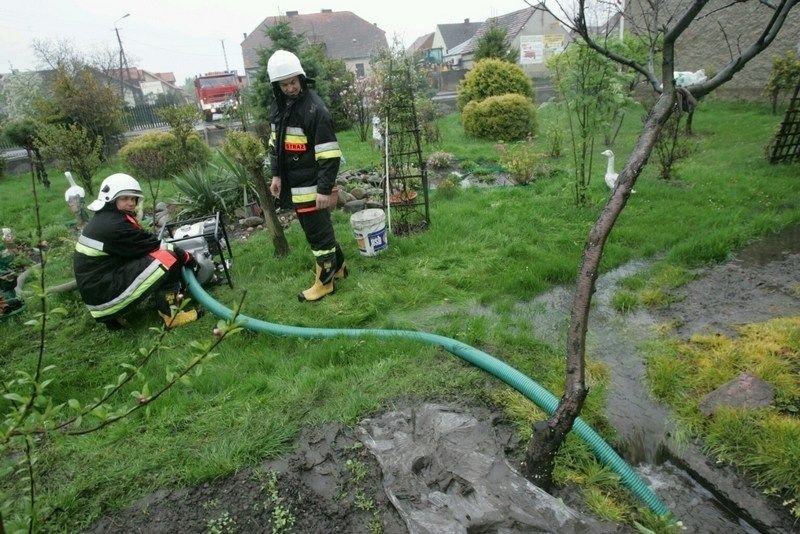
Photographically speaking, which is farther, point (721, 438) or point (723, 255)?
point (723, 255)

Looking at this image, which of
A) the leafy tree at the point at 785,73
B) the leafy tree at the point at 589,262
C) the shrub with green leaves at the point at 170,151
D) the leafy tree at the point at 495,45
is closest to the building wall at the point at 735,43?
the leafy tree at the point at 785,73

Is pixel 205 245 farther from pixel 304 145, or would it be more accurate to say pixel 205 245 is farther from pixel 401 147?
pixel 401 147

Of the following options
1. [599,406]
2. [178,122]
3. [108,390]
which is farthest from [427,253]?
[178,122]

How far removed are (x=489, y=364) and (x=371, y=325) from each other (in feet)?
4.21

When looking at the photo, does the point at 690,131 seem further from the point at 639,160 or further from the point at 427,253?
the point at 639,160

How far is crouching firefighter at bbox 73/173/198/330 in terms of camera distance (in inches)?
154

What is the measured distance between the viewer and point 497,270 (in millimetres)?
4953

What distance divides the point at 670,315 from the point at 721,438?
1.48 meters

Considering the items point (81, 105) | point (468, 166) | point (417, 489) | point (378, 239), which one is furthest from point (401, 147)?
point (81, 105)

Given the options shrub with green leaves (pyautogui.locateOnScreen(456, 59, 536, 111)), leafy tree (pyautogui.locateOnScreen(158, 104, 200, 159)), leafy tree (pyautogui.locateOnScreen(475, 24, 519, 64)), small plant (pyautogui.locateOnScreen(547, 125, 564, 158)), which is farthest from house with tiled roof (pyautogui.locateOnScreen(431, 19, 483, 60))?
leafy tree (pyautogui.locateOnScreen(158, 104, 200, 159))

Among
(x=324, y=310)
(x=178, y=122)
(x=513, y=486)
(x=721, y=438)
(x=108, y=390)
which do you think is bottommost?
(x=721, y=438)

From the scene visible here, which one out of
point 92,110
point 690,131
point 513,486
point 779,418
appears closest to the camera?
point 513,486

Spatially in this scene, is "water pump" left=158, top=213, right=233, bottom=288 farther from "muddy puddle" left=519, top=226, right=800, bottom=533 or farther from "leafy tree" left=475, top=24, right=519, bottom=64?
"leafy tree" left=475, top=24, right=519, bottom=64

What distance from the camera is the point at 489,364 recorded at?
3.18 meters
